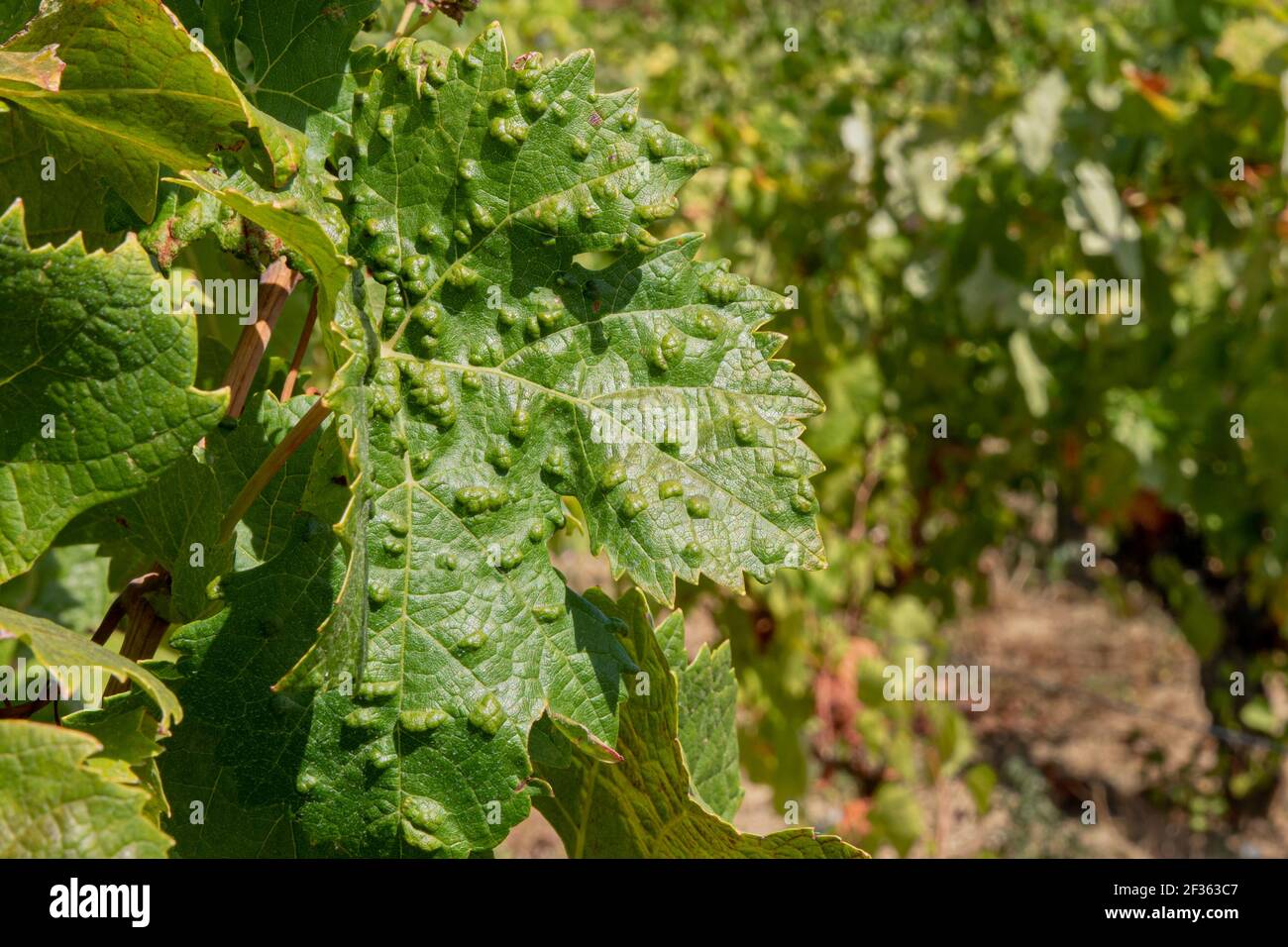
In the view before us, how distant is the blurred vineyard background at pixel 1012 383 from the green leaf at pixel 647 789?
123 cm

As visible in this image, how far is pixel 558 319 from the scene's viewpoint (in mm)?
831

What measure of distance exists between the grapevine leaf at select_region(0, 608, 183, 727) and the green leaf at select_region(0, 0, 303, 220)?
0.93ft

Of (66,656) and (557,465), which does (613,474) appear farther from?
(66,656)

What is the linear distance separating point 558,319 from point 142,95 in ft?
0.96

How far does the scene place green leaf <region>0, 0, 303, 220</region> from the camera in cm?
70

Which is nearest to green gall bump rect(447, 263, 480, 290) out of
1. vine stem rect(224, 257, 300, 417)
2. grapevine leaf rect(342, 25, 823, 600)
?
grapevine leaf rect(342, 25, 823, 600)

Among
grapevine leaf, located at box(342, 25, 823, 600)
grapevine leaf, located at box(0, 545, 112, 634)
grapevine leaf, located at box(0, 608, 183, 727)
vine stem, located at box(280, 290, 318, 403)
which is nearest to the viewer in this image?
grapevine leaf, located at box(0, 608, 183, 727)

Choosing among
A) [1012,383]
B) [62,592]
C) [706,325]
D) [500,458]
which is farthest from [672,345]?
[1012,383]

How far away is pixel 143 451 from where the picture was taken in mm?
696

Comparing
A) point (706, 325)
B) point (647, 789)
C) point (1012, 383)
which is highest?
point (1012, 383)

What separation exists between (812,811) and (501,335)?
3.88 meters

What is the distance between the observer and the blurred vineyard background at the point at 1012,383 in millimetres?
3045

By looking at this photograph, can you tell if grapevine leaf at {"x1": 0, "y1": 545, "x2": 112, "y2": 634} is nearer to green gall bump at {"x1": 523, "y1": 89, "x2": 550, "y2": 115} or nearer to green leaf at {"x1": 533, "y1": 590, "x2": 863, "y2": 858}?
green leaf at {"x1": 533, "y1": 590, "x2": 863, "y2": 858}
